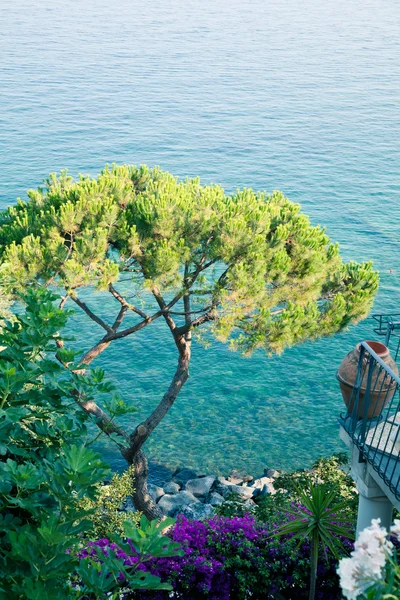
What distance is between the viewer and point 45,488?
499 cm

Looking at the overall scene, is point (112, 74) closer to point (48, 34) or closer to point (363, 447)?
point (48, 34)

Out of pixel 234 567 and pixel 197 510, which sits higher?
pixel 234 567

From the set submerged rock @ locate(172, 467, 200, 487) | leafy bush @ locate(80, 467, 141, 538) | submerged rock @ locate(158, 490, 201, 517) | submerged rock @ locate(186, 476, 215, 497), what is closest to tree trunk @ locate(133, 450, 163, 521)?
submerged rock @ locate(158, 490, 201, 517)

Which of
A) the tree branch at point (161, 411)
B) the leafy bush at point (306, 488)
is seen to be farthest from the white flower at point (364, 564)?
the tree branch at point (161, 411)

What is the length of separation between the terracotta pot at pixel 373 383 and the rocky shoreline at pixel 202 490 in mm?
8121

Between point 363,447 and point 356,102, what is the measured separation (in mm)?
65605

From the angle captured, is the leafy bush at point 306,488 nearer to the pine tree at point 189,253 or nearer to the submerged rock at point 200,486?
the pine tree at point 189,253

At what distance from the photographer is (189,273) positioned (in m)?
14.6

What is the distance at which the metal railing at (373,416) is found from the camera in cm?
721

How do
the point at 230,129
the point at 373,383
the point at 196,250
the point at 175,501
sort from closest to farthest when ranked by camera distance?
the point at 373,383, the point at 196,250, the point at 175,501, the point at 230,129

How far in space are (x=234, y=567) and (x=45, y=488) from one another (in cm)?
A: 440

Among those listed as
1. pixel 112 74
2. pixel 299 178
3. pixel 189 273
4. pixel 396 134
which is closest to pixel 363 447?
pixel 189 273

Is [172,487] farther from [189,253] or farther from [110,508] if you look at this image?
[110,508]

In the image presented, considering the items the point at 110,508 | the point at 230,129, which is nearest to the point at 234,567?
the point at 110,508
